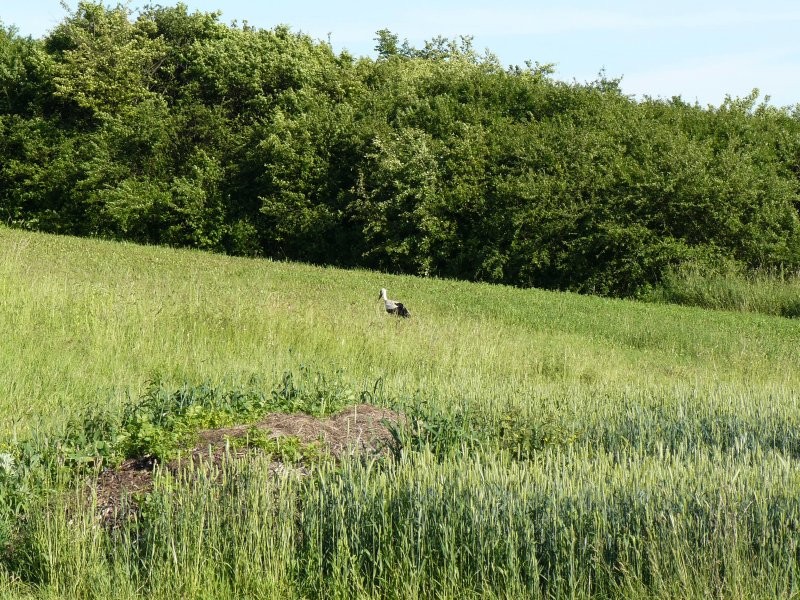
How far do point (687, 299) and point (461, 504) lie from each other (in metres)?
19.2

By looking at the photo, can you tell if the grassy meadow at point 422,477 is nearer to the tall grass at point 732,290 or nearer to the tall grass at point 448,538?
the tall grass at point 448,538

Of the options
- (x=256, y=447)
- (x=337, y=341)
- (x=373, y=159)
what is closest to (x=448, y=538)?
(x=256, y=447)

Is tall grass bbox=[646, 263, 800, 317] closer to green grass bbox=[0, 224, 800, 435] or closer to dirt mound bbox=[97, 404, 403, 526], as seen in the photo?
green grass bbox=[0, 224, 800, 435]

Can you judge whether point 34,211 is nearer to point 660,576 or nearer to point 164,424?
point 164,424

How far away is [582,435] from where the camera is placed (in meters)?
7.68

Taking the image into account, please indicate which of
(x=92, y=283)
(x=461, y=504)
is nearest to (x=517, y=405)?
(x=461, y=504)

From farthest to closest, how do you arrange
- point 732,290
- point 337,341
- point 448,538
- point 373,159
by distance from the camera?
1. point 373,159
2. point 732,290
3. point 337,341
4. point 448,538

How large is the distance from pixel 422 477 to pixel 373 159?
24.9m

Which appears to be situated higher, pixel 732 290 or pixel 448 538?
pixel 732 290

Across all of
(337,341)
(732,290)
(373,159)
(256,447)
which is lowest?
(256,447)

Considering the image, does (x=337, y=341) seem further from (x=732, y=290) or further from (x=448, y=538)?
(x=732, y=290)

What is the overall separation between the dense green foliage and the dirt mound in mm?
18629

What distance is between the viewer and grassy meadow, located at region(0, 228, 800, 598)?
5145mm

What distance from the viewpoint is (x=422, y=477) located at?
5.84 metres
